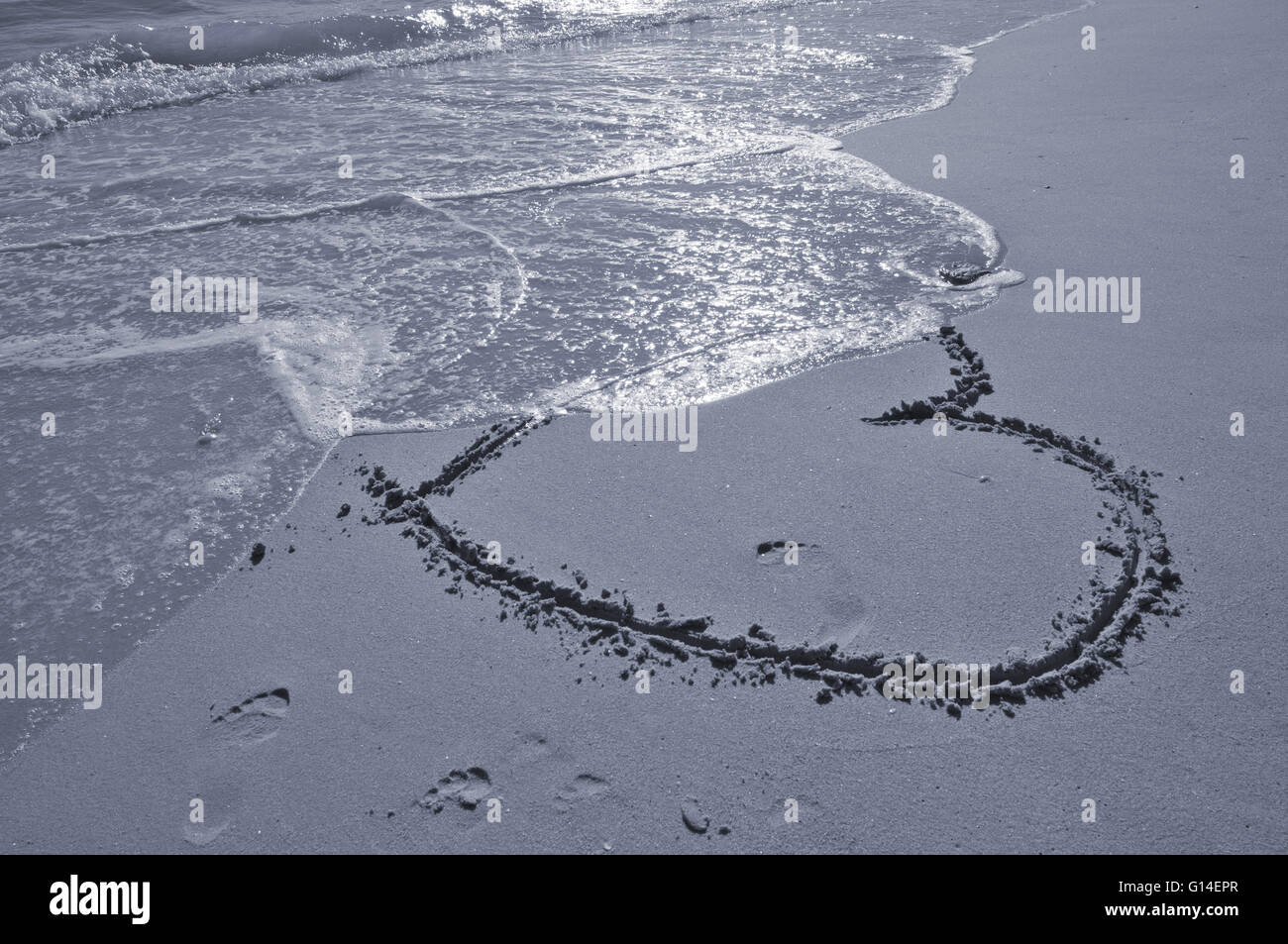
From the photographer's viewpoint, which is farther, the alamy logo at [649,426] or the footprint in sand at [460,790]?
the alamy logo at [649,426]

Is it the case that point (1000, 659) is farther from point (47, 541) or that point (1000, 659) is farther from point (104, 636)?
point (47, 541)

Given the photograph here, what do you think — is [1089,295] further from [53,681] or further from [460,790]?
[53,681]

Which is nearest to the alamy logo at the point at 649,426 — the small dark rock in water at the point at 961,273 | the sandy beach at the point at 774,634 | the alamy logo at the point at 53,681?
the sandy beach at the point at 774,634

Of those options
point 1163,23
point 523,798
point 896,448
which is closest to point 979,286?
point 896,448
